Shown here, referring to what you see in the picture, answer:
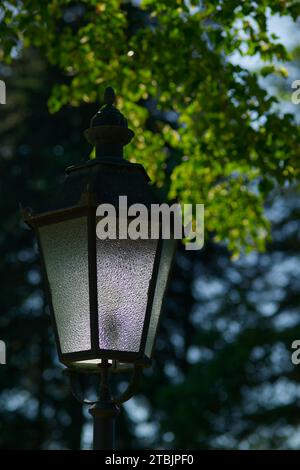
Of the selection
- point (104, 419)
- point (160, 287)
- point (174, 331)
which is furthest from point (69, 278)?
point (174, 331)

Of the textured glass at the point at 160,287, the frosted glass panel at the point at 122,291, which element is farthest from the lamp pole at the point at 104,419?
the textured glass at the point at 160,287

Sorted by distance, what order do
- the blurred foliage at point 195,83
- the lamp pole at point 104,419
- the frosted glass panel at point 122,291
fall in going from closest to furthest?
the lamp pole at point 104,419, the frosted glass panel at point 122,291, the blurred foliage at point 195,83

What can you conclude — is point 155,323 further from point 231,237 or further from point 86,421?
point 86,421

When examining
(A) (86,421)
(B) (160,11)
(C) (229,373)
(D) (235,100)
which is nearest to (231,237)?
(D) (235,100)

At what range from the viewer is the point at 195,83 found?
10.3m

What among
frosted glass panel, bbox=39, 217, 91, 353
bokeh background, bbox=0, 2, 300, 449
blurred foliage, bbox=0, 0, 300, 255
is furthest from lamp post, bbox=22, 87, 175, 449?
bokeh background, bbox=0, 2, 300, 449

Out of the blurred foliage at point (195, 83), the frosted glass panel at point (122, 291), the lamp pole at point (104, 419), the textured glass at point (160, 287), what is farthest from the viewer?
the blurred foliage at point (195, 83)

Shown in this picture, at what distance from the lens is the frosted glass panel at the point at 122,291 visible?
16.9 feet

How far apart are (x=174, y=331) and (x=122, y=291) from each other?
20.4m

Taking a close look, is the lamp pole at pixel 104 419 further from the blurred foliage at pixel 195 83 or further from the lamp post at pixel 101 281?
the blurred foliage at pixel 195 83

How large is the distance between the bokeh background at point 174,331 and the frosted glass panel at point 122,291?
54.8 ft

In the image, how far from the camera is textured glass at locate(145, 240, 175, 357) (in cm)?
530

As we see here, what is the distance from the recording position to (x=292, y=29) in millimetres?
26234

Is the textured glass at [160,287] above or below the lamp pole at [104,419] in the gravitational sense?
above
